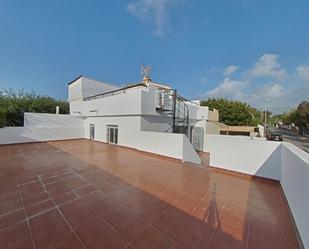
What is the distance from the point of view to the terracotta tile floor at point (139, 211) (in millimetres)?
2066

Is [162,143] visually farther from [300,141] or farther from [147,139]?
[300,141]

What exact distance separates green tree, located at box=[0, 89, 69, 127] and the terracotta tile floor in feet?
27.5

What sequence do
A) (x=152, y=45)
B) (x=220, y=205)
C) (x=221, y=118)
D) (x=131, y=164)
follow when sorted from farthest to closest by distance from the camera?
(x=221, y=118) < (x=152, y=45) < (x=131, y=164) < (x=220, y=205)

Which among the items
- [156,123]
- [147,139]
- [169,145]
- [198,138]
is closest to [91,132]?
[156,123]

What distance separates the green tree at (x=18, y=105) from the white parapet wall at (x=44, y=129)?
92 centimetres

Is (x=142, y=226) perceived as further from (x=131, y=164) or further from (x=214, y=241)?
(x=131, y=164)

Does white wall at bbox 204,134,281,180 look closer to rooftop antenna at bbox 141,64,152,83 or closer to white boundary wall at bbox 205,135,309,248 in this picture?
white boundary wall at bbox 205,135,309,248

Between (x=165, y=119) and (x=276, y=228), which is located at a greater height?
(x=165, y=119)

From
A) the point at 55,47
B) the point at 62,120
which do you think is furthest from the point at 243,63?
the point at 62,120

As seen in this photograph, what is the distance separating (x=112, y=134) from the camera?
1084cm

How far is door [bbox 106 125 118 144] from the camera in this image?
1049cm

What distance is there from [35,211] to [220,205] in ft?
11.8

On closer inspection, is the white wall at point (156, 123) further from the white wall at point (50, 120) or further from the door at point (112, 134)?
the white wall at point (50, 120)

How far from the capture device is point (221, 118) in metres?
22.4
